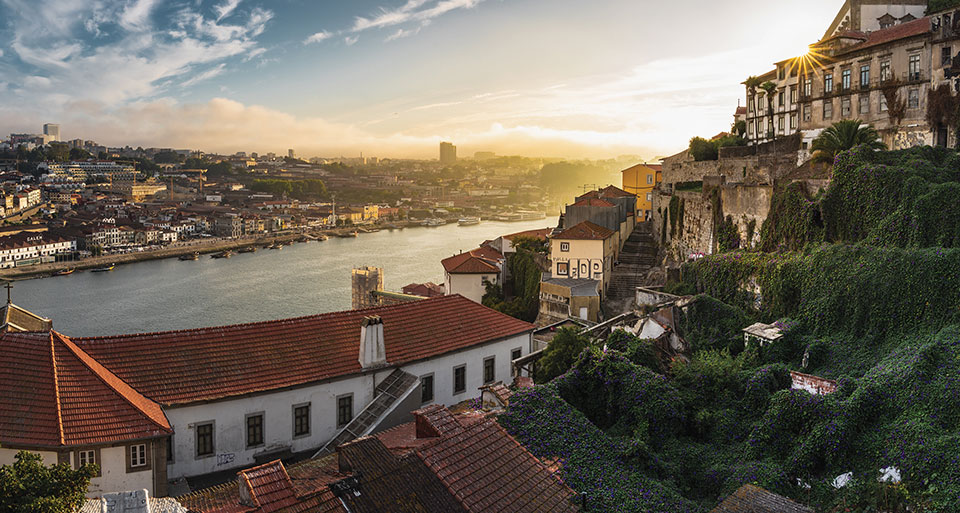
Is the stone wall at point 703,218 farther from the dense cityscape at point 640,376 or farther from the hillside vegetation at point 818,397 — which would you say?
the hillside vegetation at point 818,397

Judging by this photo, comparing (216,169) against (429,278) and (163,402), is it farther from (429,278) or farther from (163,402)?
(163,402)

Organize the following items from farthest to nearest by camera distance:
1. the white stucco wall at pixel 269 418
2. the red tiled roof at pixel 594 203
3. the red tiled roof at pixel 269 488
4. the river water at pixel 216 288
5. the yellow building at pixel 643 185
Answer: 1. the river water at pixel 216 288
2. the yellow building at pixel 643 185
3. the red tiled roof at pixel 594 203
4. the white stucco wall at pixel 269 418
5. the red tiled roof at pixel 269 488

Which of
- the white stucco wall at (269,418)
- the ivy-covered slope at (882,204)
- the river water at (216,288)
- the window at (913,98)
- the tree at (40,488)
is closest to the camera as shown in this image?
the tree at (40,488)

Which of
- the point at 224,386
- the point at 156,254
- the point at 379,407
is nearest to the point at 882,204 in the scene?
the point at 379,407

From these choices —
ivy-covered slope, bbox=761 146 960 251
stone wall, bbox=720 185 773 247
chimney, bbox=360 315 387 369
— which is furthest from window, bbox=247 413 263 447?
stone wall, bbox=720 185 773 247

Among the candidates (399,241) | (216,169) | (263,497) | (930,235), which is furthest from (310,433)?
(216,169)

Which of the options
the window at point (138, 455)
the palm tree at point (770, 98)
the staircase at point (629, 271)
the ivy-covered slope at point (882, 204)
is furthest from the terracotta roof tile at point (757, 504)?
the palm tree at point (770, 98)
